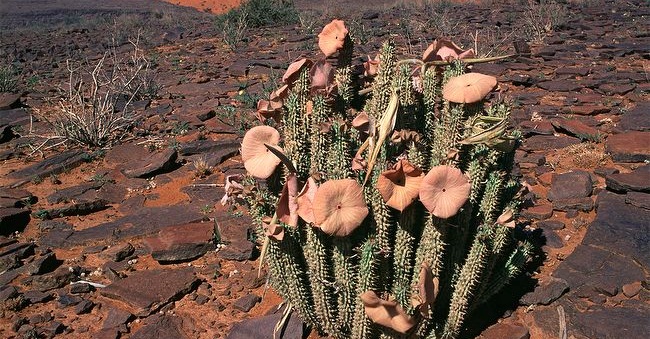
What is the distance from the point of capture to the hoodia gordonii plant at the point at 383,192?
2.40 m

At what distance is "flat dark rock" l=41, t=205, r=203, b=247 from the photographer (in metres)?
4.34

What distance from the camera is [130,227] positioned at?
4.49 m

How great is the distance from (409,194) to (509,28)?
10.7m

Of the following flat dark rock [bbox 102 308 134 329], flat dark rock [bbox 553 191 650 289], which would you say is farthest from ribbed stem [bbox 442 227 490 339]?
flat dark rock [bbox 102 308 134 329]

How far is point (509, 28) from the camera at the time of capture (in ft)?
39.7

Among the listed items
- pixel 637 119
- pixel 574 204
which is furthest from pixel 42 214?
pixel 637 119

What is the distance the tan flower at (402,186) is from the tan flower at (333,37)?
0.70 meters

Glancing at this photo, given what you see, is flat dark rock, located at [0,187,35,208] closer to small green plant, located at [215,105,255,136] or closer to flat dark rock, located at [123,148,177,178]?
flat dark rock, located at [123,148,177,178]

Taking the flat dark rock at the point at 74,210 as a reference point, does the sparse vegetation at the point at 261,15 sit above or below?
below

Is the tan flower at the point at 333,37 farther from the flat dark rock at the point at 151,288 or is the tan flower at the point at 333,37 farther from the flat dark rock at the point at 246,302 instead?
the flat dark rock at the point at 151,288

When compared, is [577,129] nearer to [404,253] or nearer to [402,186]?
[404,253]

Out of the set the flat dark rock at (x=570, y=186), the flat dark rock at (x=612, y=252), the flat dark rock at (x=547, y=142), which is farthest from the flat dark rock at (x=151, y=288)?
the flat dark rock at (x=547, y=142)

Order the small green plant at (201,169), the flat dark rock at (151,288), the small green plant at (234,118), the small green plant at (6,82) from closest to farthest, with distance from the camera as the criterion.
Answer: the flat dark rock at (151,288) < the small green plant at (201,169) < the small green plant at (234,118) < the small green plant at (6,82)

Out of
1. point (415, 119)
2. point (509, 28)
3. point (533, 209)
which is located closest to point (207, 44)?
point (509, 28)
